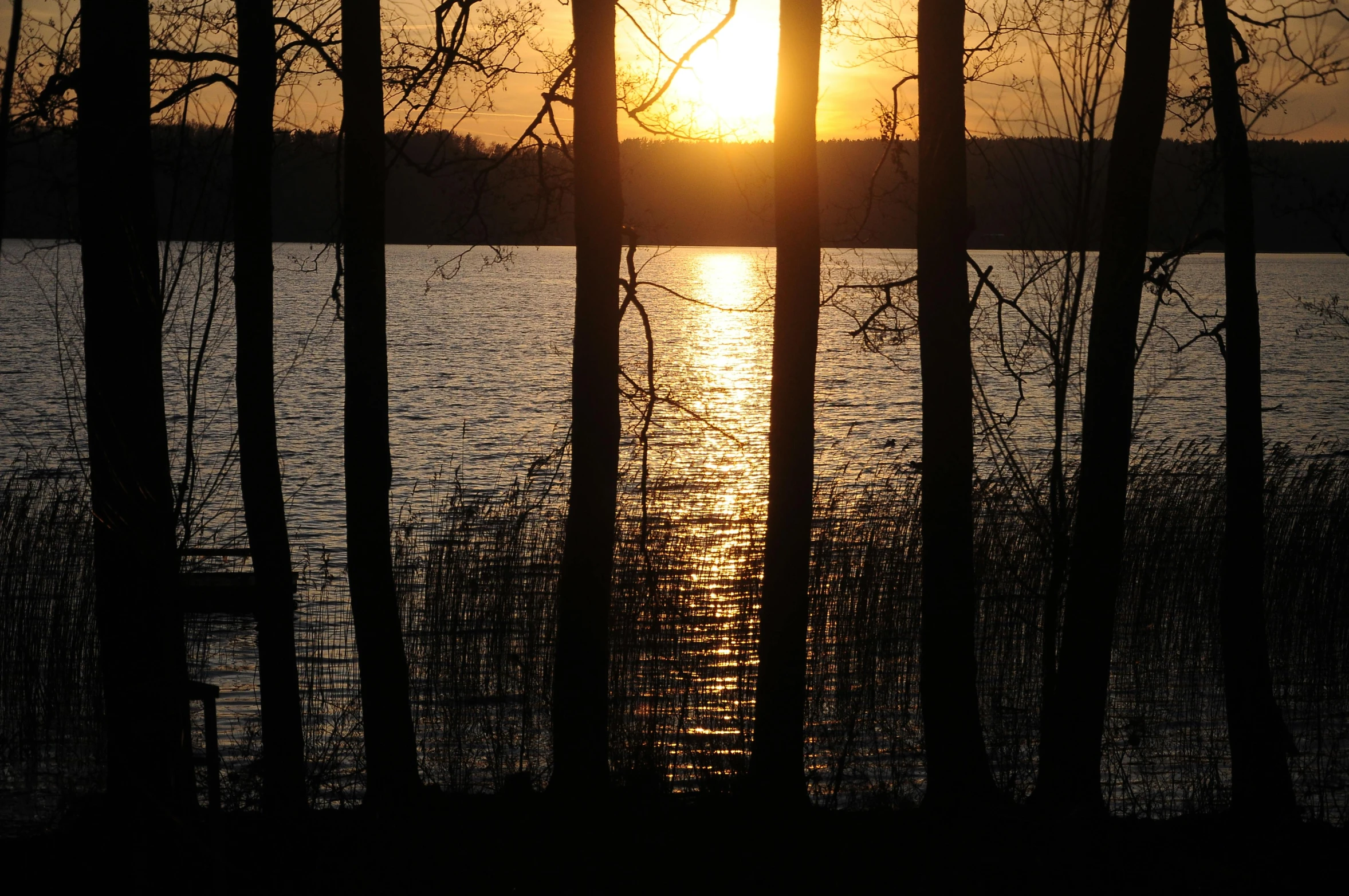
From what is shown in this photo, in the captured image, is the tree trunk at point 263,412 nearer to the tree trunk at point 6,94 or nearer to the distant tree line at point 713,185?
the distant tree line at point 713,185

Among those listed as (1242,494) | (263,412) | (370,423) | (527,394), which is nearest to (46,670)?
(263,412)

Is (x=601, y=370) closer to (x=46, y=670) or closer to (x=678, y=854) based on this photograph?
(x=678, y=854)

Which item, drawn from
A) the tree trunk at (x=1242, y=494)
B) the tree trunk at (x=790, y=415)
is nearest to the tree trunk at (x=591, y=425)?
the tree trunk at (x=790, y=415)

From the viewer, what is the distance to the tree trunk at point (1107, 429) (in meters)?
5.73

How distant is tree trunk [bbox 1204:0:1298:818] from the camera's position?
6.66 metres

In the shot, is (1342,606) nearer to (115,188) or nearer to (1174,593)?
(1174,593)

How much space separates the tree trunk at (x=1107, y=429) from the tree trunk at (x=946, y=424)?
497 mm

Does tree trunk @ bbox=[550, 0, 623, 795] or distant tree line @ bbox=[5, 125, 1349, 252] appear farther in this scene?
tree trunk @ bbox=[550, 0, 623, 795]

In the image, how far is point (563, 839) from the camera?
602cm

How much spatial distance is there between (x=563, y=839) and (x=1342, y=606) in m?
8.01

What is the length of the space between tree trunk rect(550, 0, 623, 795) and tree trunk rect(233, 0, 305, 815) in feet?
5.06

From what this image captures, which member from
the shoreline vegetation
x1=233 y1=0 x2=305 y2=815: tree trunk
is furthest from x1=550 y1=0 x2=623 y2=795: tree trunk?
x1=233 y1=0 x2=305 y2=815: tree trunk

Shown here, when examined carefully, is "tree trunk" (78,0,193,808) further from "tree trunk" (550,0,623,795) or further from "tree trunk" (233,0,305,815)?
"tree trunk" (550,0,623,795)

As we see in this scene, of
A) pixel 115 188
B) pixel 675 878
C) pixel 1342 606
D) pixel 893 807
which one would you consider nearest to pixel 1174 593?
pixel 1342 606
